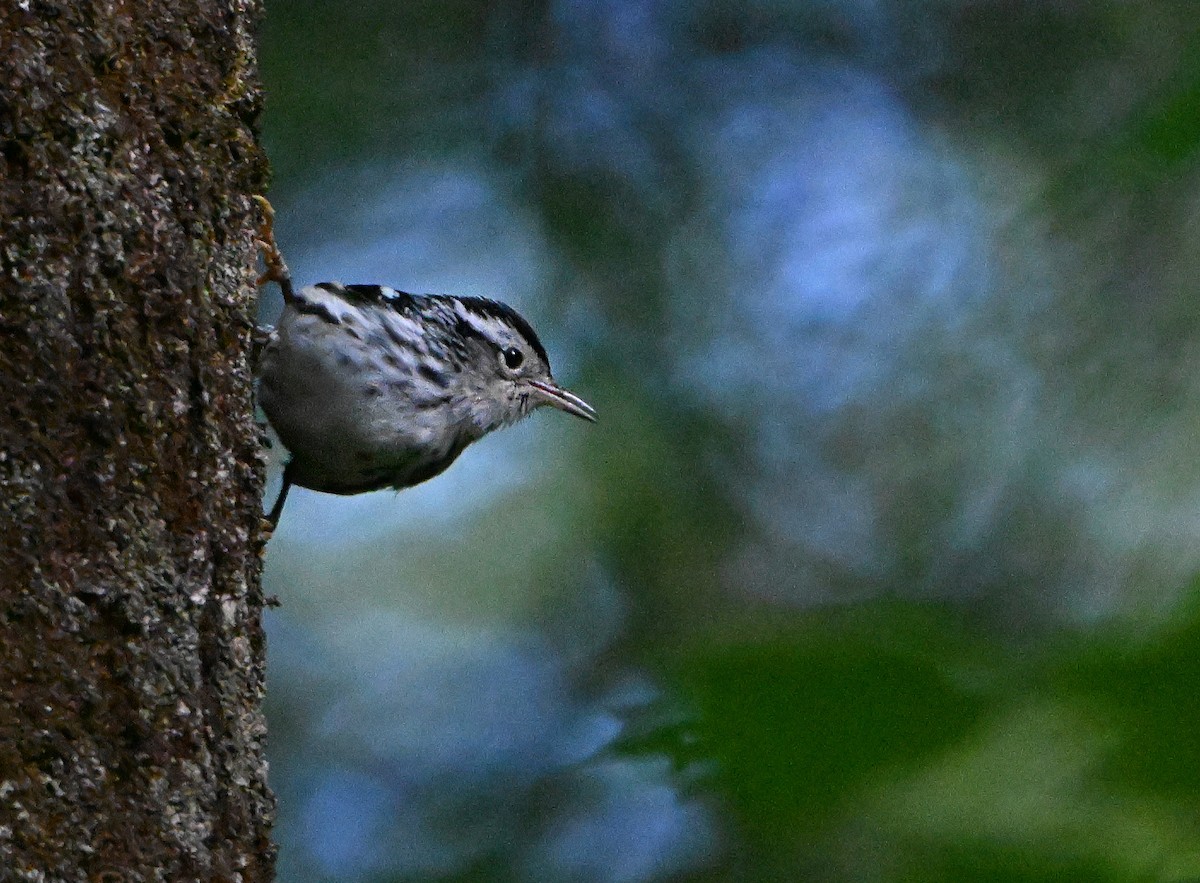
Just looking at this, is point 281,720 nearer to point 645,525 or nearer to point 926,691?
point 645,525

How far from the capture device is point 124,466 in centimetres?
217

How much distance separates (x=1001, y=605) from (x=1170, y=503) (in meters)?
0.37

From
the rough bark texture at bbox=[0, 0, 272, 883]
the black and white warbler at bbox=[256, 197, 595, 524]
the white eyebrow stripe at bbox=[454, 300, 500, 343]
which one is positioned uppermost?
the white eyebrow stripe at bbox=[454, 300, 500, 343]

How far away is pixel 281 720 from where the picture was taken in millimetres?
5754

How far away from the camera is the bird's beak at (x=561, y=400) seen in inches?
178

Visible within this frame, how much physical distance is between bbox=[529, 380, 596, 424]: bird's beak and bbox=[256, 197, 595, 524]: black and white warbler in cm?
23

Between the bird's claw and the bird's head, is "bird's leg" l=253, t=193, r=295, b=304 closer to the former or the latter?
the bird's claw

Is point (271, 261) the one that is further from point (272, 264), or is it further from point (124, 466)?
point (124, 466)

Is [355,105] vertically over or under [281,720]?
over

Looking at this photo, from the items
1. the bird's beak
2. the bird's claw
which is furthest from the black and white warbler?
the bird's beak

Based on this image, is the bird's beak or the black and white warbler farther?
the bird's beak

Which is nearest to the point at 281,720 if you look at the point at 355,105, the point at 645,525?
the point at 645,525

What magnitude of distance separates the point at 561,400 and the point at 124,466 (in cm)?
246

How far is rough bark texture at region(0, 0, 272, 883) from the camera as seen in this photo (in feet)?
6.59
